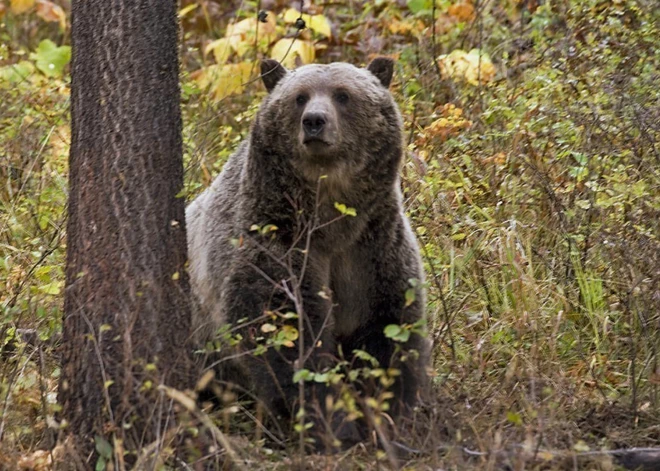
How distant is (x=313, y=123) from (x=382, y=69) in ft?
2.39

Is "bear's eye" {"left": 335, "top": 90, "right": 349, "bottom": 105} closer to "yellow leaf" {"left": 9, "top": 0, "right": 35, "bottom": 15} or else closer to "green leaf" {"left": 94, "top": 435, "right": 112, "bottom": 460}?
"green leaf" {"left": 94, "top": 435, "right": 112, "bottom": 460}

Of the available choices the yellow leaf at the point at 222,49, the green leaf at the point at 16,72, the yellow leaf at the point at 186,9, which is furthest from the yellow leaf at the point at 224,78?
the green leaf at the point at 16,72

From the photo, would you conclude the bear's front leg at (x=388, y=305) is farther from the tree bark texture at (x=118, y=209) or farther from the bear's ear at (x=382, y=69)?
the tree bark texture at (x=118, y=209)

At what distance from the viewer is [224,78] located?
8.30 metres

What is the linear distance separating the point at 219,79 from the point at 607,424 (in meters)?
4.48

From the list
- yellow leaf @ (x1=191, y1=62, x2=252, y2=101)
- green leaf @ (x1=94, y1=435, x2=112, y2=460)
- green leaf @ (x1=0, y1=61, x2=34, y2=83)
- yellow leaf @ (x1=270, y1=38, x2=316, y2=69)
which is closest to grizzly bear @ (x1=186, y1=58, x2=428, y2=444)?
green leaf @ (x1=94, y1=435, x2=112, y2=460)

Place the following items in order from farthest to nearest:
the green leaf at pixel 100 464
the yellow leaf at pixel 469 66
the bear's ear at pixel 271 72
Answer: the yellow leaf at pixel 469 66, the bear's ear at pixel 271 72, the green leaf at pixel 100 464

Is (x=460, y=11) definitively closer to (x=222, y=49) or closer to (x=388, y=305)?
(x=222, y=49)

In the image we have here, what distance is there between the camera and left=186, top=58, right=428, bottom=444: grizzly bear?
4.98 meters

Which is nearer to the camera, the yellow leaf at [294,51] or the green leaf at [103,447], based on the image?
the green leaf at [103,447]

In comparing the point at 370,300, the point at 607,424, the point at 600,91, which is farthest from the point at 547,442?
the point at 600,91

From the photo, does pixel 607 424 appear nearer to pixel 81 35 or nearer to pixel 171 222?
pixel 171 222

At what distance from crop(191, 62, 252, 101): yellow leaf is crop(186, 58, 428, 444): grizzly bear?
9.30 ft

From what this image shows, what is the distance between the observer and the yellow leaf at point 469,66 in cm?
803
